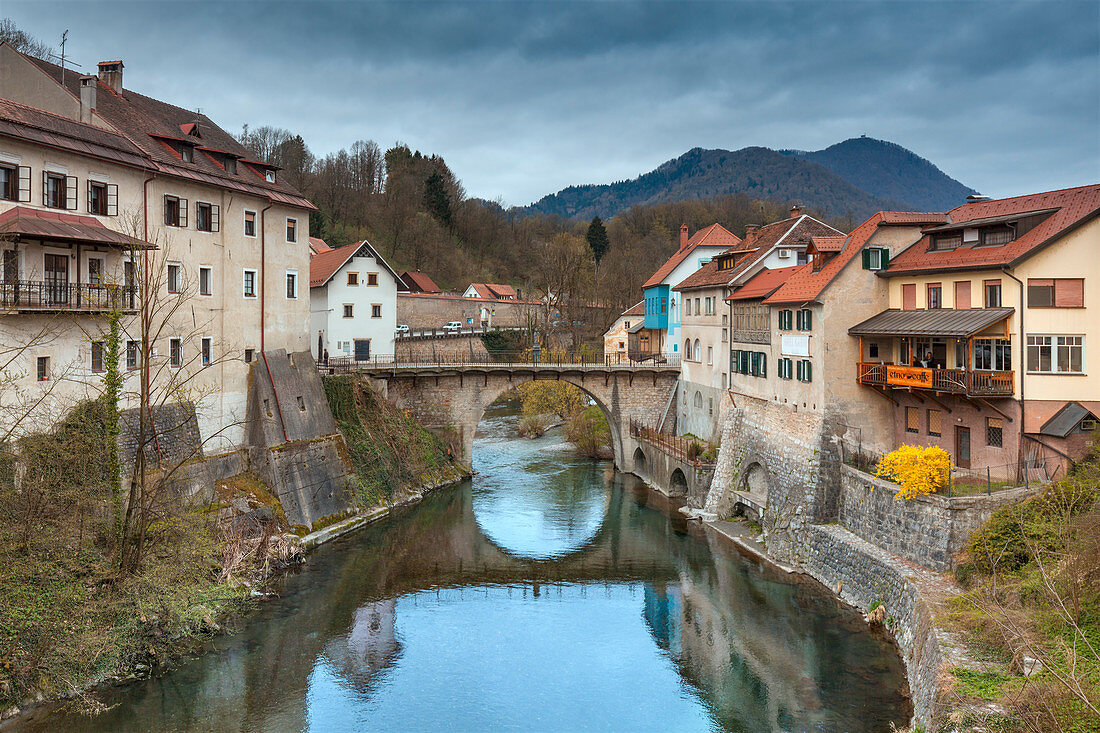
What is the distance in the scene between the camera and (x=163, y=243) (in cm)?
2775

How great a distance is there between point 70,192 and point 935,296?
27271 millimetres

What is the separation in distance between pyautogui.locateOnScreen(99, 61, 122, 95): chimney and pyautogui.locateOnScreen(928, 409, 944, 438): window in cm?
3249

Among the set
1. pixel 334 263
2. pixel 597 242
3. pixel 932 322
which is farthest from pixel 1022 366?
pixel 597 242

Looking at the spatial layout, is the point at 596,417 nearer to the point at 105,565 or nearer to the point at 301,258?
the point at 301,258

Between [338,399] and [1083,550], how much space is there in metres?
30.5

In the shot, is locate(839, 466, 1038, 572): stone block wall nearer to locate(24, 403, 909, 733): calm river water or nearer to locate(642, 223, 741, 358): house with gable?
locate(24, 403, 909, 733): calm river water

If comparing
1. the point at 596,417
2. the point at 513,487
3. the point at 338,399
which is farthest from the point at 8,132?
the point at 596,417

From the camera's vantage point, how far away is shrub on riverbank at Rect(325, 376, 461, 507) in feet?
121

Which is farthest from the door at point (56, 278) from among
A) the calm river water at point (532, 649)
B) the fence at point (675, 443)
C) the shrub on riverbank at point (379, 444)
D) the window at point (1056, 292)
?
the window at point (1056, 292)

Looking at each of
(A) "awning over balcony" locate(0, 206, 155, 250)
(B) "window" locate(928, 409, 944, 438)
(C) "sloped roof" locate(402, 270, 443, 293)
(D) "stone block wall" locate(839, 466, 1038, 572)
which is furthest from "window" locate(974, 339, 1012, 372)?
(C) "sloped roof" locate(402, 270, 443, 293)

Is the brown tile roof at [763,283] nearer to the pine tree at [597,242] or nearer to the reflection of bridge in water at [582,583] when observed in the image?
the reflection of bridge in water at [582,583]

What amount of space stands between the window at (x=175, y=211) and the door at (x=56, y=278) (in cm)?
435

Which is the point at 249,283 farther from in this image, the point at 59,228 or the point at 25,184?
the point at 25,184

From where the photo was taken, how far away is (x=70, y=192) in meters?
24.5
